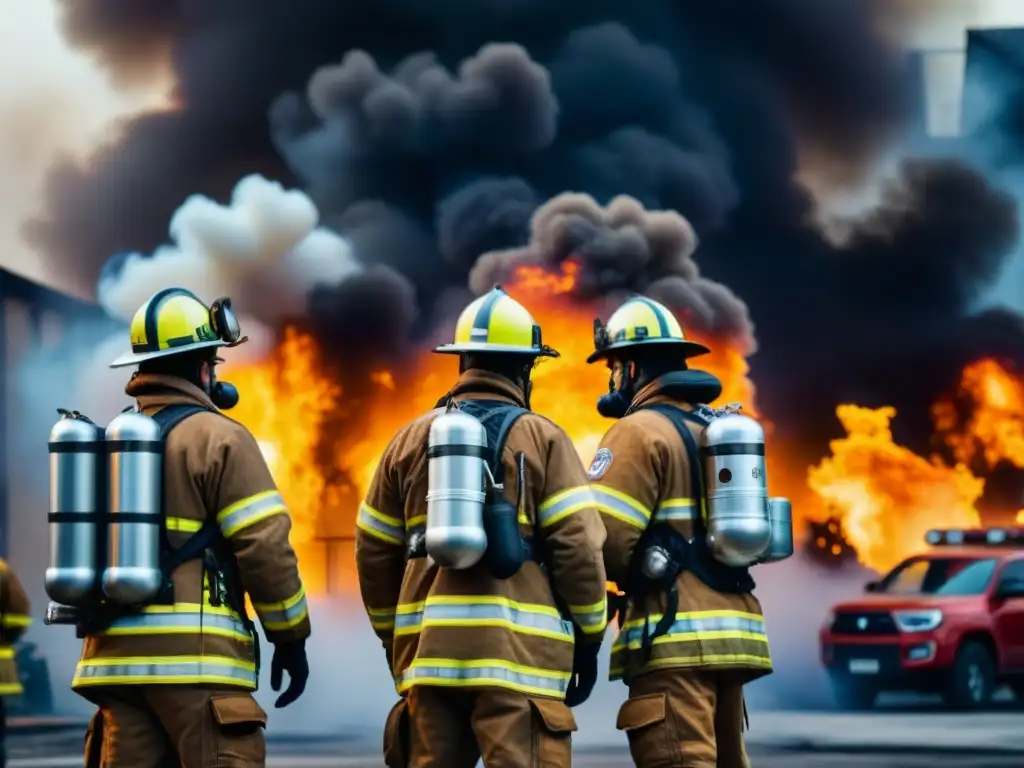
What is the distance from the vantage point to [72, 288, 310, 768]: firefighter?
571cm

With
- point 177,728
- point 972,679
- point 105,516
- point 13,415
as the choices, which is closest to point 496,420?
point 105,516

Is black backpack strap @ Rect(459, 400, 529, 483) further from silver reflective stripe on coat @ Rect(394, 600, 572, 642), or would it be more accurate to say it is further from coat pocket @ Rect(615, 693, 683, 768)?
coat pocket @ Rect(615, 693, 683, 768)

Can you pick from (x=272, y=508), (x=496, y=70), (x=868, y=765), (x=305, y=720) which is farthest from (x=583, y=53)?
(x=272, y=508)

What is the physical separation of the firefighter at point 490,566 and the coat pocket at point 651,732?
1.00 feet

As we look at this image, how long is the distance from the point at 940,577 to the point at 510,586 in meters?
9.34

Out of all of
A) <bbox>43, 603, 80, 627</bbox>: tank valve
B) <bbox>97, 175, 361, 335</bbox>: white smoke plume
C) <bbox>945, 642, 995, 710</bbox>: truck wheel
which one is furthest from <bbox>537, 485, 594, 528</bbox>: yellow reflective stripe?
<bbox>97, 175, 361, 335</bbox>: white smoke plume

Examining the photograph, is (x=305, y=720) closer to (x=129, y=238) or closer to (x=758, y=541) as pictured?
(x=129, y=238)

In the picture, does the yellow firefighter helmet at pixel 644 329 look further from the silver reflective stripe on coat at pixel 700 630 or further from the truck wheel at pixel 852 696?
the truck wheel at pixel 852 696

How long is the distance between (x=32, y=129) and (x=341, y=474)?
13.8 feet

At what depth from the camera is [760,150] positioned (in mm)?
17203

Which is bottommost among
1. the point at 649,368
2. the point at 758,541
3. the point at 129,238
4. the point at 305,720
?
the point at 305,720

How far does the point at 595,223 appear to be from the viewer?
1723 cm

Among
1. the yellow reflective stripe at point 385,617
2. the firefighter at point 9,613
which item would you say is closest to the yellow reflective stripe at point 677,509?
the yellow reflective stripe at point 385,617

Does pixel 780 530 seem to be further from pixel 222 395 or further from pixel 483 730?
pixel 222 395
